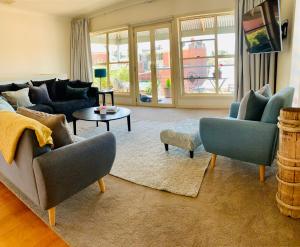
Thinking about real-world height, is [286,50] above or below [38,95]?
above

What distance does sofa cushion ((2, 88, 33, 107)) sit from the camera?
4.30 m

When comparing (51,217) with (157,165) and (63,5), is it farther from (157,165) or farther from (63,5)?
(63,5)

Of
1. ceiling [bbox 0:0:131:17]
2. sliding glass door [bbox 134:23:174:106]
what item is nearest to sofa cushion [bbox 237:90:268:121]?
sliding glass door [bbox 134:23:174:106]

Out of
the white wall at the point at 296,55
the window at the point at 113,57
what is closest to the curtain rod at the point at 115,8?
the window at the point at 113,57

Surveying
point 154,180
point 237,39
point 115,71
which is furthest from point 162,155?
point 115,71

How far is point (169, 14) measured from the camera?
5715 millimetres

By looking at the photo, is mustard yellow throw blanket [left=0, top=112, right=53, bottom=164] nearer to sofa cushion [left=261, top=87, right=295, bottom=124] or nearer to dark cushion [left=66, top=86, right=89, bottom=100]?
sofa cushion [left=261, top=87, right=295, bottom=124]

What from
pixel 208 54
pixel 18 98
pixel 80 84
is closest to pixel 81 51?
pixel 80 84

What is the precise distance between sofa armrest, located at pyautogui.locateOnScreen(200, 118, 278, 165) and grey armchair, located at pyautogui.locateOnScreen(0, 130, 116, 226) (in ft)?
3.42

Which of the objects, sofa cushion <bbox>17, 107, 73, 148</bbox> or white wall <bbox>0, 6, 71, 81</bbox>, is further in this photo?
white wall <bbox>0, 6, 71, 81</bbox>

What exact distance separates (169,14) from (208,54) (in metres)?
1.30

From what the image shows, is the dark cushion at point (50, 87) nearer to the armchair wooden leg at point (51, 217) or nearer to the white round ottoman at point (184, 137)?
the white round ottoman at point (184, 137)

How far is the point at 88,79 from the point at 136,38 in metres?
1.97

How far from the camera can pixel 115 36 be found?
690 cm
